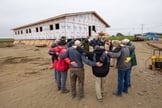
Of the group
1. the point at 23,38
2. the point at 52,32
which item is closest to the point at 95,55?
the point at 52,32

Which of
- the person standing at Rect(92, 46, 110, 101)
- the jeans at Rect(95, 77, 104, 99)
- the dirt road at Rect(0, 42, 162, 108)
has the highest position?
the person standing at Rect(92, 46, 110, 101)

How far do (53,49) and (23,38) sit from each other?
30.4 metres

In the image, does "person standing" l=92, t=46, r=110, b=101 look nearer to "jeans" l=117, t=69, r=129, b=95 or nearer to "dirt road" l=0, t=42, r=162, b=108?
"dirt road" l=0, t=42, r=162, b=108

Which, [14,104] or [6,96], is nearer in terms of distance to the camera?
[14,104]

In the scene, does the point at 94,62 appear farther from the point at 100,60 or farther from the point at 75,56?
the point at 75,56

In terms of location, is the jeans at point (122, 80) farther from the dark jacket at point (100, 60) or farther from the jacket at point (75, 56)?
the jacket at point (75, 56)

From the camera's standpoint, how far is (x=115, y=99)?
Result: 4.96 meters

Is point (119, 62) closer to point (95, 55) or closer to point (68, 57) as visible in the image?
point (95, 55)

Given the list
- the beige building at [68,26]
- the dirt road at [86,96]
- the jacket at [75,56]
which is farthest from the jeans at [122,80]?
the beige building at [68,26]

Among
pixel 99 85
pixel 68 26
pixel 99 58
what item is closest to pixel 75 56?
pixel 99 58

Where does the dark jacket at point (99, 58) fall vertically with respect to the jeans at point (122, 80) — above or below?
above

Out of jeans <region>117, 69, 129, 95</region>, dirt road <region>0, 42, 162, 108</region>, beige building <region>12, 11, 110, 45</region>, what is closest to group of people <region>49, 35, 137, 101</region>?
jeans <region>117, 69, 129, 95</region>

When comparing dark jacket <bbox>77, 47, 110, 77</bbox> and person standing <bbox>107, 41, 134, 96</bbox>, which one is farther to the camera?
person standing <bbox>107, 41, 134, 96</bbox>

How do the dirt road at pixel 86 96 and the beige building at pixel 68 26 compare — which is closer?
the dirt road at pixel 86 96
